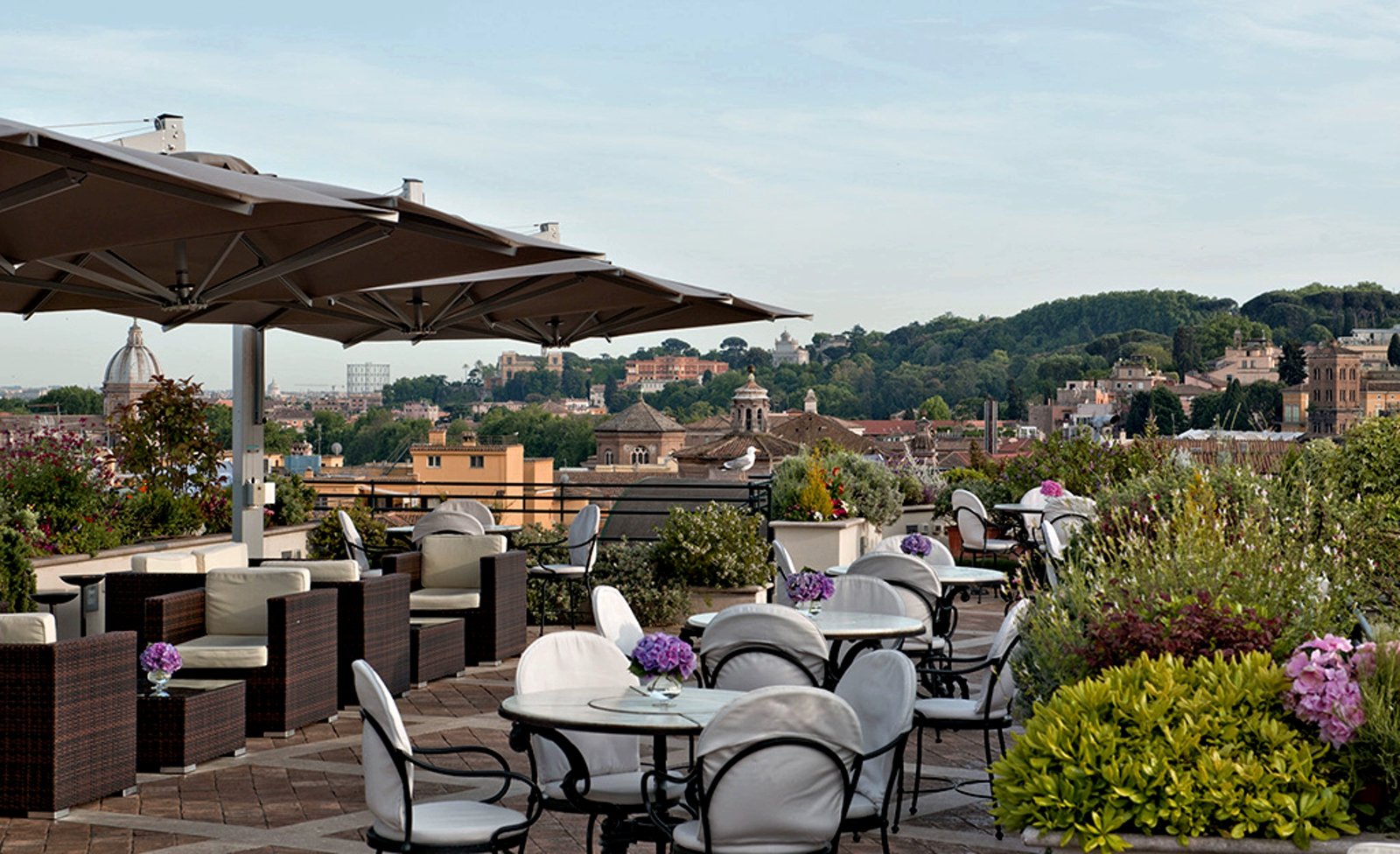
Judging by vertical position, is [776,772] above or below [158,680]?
above

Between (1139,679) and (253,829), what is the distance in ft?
9.98

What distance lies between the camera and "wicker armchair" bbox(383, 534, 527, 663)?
888 cm

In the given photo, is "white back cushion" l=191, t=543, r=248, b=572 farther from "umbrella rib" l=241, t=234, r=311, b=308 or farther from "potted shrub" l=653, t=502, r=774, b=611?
"potted shrub" l=653, t=502, r=774, b=611

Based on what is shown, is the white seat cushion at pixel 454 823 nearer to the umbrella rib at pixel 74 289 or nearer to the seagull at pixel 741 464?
the umbrella rib at pixel 74 289

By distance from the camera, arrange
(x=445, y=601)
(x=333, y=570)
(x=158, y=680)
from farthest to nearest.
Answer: (x=445, y=601) → (x=333, y=570) → (x=158, y=680)

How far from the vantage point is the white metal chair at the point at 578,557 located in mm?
9898

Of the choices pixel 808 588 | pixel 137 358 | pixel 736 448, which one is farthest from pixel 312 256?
pixel 736 448

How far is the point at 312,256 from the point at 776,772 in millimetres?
3584

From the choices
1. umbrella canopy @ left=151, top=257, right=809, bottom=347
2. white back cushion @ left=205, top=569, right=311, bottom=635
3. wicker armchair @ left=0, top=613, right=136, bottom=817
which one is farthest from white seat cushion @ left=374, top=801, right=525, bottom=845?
umbrella canopy @ left=151, top=257, right=809, bottom=347

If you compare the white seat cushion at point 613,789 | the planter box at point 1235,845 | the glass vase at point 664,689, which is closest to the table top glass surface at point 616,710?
the glass vase at point 664,689

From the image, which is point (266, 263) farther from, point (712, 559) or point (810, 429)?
point (810, 429)

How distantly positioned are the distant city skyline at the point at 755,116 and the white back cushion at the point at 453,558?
6.45 feet

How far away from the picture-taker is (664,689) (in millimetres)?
4590

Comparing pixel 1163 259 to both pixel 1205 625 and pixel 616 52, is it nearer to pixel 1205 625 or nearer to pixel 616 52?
pixel 616 52
